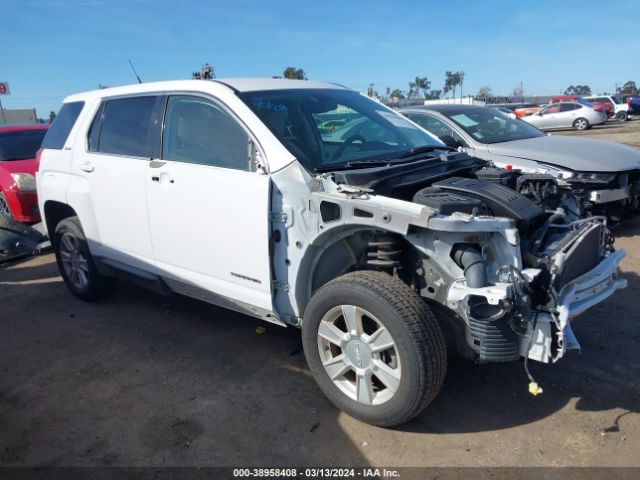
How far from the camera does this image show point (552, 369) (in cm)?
369

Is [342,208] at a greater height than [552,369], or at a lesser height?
greater

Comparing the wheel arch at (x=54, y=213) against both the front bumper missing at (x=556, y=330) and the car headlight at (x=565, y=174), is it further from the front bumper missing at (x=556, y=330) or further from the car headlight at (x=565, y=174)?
the car headlight at (x=565, y=174)

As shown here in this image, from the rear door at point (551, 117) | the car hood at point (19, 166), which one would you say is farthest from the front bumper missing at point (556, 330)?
the rear door at point (551, 117)

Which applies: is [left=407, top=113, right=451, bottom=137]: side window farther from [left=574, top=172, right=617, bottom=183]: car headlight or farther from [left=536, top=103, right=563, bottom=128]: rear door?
[left=536, top=103, right=563, bottom=128]: rear door

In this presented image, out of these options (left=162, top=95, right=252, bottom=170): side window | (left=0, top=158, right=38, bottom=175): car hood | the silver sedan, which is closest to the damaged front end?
(left=162, top=95, right=252, bottom=170): side window

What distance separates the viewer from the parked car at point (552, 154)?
634 centimetres

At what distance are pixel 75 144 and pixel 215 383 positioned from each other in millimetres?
2791

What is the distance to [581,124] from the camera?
1070 inches

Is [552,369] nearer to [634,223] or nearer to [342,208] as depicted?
[342,208]

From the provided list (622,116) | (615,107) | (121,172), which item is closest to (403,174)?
(121,172)

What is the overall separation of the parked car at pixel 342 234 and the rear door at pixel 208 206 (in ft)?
0.04

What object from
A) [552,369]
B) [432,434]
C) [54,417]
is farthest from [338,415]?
[54,417]

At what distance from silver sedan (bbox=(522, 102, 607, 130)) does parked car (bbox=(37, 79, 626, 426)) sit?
26.0m

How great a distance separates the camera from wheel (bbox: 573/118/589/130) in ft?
88.7
